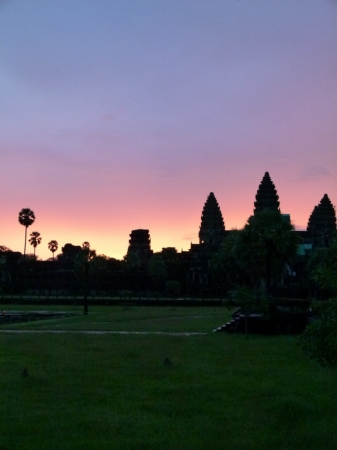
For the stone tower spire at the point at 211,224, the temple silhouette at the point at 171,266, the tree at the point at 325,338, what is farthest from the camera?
the stone tower spire at the point at 211,224

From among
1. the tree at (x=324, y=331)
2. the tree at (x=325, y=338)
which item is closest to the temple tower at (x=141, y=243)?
the tree at (x=324, y=331)

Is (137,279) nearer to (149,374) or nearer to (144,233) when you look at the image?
(144,233)

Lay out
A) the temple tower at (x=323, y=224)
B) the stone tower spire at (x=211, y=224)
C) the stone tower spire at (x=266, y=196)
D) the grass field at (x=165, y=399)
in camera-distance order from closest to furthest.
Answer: the grass field at (x=165, y=399), the stone tower spire at (x=266, y=196), the stone tower spire at (x=211, y=224), the temple tower at (x=323, y=224)

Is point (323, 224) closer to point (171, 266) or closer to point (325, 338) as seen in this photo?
point (171, 266)

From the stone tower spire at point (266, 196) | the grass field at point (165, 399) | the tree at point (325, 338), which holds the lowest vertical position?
the grass field at point (165, 399)

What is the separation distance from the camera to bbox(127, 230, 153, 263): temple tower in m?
148

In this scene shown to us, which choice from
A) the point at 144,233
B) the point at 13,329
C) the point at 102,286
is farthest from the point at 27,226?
the point at 13,329

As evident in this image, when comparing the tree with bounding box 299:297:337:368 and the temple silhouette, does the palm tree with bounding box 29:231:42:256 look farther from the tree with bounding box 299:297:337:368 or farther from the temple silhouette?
the tree with bounding box 299:297:337:368

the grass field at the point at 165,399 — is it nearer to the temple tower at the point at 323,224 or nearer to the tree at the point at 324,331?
the tree at the point at 324,331

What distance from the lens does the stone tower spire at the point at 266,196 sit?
121m

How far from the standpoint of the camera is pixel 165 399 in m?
13.4

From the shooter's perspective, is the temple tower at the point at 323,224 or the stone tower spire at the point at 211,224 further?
the temple tower at the point at 323,224

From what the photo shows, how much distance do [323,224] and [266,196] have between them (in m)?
20.1

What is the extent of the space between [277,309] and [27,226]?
92.1 m
